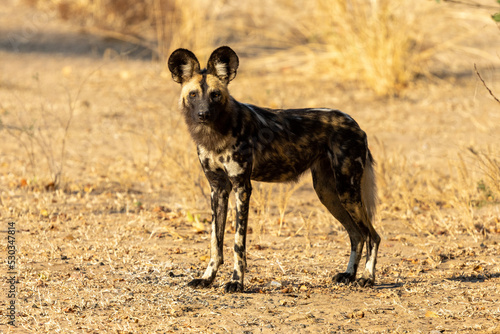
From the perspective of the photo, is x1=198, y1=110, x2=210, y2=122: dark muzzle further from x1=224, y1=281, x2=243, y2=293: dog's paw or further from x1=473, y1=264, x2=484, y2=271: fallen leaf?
x1=473, y1=264, x2=484, y2=271: fallen leaf

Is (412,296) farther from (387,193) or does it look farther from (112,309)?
(387,193)

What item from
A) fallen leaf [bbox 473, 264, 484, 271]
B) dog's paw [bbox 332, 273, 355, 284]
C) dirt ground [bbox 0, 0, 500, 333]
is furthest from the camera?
fallen leaf [bbox 473, 264, 484, 271]

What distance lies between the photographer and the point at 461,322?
12.3 feet

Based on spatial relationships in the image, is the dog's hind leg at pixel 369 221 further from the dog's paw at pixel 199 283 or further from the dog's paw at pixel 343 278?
the dog's paw at pixel 199 283

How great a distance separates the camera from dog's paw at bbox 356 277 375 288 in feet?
14.4

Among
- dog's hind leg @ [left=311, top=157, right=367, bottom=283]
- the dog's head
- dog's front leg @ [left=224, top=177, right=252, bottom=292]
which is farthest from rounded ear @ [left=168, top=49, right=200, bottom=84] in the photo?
dog's hind leg @ [left=311, top=157, right=367, bottom=283]

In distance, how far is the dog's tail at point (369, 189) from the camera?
182 inches

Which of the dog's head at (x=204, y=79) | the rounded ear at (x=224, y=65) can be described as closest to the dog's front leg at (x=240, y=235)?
the dog's head at (x=204, y=79)

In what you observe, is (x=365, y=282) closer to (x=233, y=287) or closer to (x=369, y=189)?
(x=369, y=189)

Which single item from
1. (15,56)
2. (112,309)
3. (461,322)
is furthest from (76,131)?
(461,322)

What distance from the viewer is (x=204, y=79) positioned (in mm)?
4156

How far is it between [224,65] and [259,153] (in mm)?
591

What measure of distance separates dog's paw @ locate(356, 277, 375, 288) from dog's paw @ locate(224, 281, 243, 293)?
809 mm

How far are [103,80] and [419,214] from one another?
250 inches
